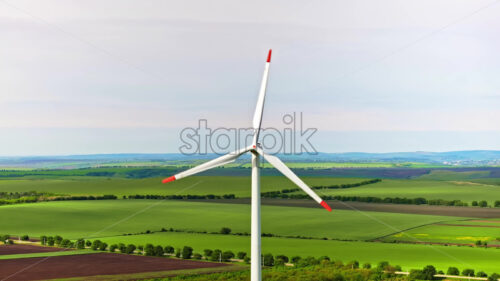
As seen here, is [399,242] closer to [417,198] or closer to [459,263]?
[459,263]

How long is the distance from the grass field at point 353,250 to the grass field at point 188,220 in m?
8.28

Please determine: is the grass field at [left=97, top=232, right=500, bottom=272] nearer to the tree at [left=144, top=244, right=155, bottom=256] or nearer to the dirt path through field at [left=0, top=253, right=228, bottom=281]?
the tree at [left=144, top=244, right=155, bottom=256]

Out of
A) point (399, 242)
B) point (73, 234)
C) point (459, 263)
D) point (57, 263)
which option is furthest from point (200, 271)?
point (73, 234)

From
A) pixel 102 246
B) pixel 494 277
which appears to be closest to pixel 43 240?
pixel 102 246

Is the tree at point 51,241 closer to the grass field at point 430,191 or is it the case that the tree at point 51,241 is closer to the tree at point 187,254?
the tree at point 187,254

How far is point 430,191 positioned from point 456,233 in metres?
84.0

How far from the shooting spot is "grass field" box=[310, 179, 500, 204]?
159 m

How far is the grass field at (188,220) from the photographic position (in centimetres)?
9844

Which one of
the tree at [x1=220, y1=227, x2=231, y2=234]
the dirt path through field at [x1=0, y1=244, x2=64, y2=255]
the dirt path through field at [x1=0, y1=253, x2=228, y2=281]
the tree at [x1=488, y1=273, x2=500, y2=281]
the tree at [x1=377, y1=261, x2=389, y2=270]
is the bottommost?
the tree at [x1=488, y1=273, x2=500, y2=281]

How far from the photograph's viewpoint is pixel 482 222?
4218 inches

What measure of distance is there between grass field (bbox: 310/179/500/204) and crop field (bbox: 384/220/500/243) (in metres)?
45.9

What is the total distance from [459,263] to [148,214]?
67174mm

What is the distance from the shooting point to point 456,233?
93875 mm

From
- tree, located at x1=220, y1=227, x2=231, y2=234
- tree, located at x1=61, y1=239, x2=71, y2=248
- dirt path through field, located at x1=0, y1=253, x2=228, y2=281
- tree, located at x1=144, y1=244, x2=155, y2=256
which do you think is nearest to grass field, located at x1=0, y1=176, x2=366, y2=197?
tree, located at x1=220, y1=227, x2=231, y2=234
